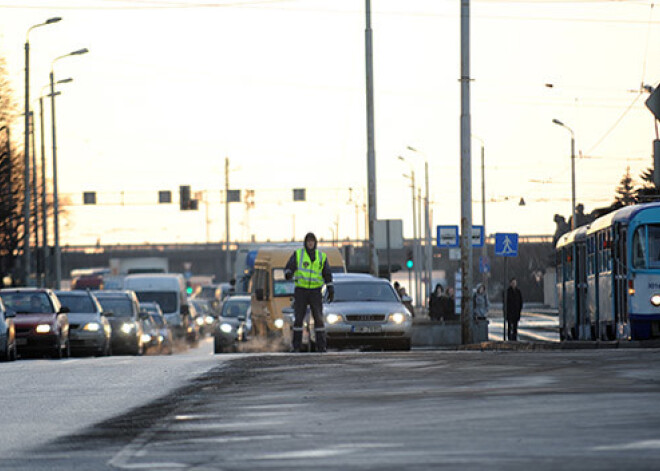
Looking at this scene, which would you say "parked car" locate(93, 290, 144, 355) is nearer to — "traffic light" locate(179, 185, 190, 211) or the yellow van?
the yellow van

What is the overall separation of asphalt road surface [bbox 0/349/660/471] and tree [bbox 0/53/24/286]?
113ft

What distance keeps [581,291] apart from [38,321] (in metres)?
11.5

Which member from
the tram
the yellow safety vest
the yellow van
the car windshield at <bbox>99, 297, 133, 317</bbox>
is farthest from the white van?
the yellow safety vest

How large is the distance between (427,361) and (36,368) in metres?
5.96

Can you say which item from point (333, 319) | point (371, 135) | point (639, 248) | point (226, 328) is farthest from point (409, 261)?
point (333, 319)

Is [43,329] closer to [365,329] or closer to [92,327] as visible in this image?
[92,327]

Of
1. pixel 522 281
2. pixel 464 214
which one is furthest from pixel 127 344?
pixel 522 281

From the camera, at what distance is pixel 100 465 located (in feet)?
33.5

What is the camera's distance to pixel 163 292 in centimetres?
5700

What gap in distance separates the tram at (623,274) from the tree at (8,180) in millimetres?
22012

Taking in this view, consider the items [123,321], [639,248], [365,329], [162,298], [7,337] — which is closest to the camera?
[365,329]

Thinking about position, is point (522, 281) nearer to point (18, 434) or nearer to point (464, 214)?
point (464, 214)

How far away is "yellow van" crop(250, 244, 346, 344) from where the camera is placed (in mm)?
36219

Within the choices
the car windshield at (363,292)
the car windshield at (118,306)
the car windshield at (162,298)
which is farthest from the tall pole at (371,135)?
the car windshield at (363,292)
